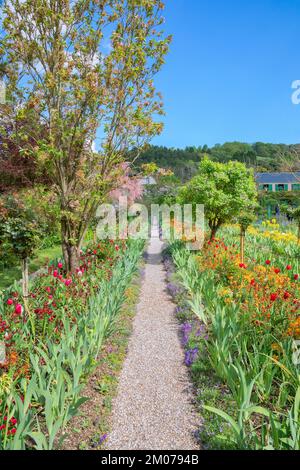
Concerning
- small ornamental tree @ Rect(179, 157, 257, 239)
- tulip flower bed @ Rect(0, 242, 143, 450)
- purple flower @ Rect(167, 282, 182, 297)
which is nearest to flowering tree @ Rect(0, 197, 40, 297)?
tulip flower bed @ Rect(0, 242, 143, 450)

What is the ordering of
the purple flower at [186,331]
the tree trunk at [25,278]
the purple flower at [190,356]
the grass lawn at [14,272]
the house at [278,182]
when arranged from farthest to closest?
the house at [278,182], the grass lawn at [14,272], the purple flower at [186,331], the tree trunk at [25,278], the purple flower at [190,356]

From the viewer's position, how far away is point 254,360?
9.91ft

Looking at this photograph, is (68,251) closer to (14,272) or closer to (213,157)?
(14,272)

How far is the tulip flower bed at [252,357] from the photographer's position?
2.32 meters

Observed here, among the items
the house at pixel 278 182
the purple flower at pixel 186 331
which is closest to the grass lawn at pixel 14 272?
the purple flower at pixel 186 331

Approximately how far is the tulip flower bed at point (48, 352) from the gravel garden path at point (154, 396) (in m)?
0.49

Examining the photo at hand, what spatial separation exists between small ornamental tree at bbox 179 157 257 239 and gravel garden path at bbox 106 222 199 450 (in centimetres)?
518

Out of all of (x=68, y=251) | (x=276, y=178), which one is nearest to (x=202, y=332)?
(x=68, y=251)

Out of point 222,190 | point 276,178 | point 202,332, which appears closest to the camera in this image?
point 202,332

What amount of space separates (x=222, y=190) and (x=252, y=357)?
306 inches

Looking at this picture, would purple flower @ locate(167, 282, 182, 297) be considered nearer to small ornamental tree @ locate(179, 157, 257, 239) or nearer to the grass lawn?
the grass lawn

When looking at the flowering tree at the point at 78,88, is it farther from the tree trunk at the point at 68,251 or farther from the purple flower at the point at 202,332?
the purple flower at the point at 202,332

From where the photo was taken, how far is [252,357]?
3.23 meters
